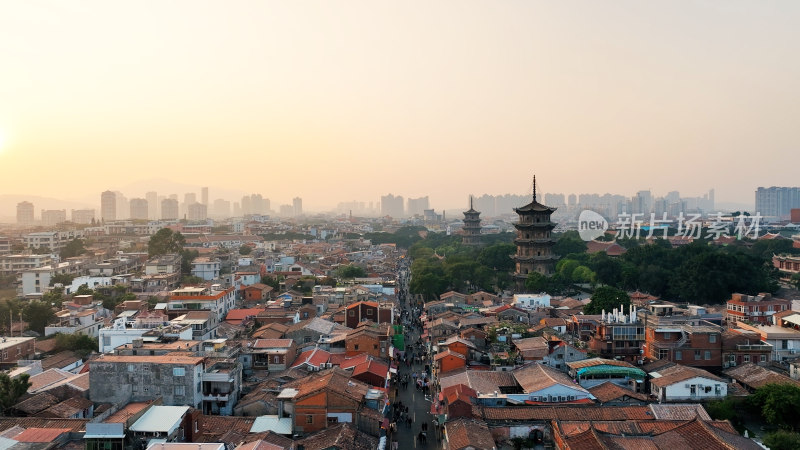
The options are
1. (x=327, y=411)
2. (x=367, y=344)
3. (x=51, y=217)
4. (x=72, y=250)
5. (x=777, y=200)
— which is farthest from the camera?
(x=777, y=200)

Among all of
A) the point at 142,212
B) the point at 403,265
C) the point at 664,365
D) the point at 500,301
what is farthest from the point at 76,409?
the point at 142,212

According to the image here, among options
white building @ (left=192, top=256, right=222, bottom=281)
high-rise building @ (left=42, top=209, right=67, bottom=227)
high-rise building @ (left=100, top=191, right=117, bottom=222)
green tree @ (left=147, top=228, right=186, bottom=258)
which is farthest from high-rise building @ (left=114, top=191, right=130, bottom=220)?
white building @ (left=192, top=256, right=222, bottom=281)

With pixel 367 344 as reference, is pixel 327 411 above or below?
below

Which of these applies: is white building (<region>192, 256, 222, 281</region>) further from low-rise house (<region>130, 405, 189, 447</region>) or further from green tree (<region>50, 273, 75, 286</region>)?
low-rise house (<region>130, 405, 189, 447</region>)

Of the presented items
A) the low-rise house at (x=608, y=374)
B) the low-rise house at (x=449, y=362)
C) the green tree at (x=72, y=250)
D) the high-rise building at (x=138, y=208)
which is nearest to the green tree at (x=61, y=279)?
the green tree at (x=72, y=250)

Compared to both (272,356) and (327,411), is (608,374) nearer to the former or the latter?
(327,411)

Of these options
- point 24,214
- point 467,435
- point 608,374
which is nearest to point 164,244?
point 608,374
